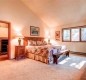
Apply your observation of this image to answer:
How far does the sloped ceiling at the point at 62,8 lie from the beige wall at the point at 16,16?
461 millimetres

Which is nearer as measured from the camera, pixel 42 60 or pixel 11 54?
pixel 42 60

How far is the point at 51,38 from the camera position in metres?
8.51

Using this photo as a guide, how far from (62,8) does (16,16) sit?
2.82 metres

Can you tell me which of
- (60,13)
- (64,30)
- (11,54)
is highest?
(60,13)

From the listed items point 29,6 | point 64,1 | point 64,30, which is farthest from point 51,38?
point 64,1

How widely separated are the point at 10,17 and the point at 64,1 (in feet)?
10.2

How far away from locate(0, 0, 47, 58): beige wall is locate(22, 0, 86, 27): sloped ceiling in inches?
18.2

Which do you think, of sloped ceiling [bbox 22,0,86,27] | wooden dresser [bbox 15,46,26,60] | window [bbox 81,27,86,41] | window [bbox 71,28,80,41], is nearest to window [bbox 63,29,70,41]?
window [bbox 71,28,80,41]

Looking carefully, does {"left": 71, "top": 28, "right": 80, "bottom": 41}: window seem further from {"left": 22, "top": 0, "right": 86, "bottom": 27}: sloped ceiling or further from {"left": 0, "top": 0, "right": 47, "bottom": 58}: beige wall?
{"left": 0, "top": 0, "right": 47, "bottom": 58}: beige wall

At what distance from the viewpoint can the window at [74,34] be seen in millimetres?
6659

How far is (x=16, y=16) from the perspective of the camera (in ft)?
17.9

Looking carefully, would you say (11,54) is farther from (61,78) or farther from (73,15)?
(73,15)

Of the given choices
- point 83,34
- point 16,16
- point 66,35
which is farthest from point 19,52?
point 83,34

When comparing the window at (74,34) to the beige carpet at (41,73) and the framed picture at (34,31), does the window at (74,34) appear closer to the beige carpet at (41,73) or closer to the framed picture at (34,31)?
the framed picture at (34,31)
